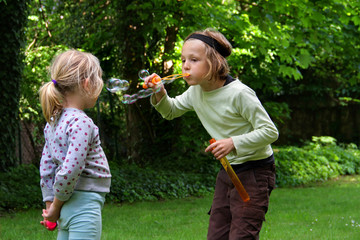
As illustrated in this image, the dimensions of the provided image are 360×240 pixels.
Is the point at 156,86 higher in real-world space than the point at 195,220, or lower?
higher

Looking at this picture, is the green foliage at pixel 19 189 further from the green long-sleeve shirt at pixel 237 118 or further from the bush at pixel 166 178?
the green long-sleeve shirt at pixel 237 118

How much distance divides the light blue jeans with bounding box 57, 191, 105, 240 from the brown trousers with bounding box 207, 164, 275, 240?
956mm

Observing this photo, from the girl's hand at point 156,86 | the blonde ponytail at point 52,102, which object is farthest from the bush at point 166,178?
the blonde ponytail at point 52,102

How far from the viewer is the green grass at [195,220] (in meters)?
5.07

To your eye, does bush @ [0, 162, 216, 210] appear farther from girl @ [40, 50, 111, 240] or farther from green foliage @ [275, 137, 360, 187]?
girl @ [40, 50, 111, 240]

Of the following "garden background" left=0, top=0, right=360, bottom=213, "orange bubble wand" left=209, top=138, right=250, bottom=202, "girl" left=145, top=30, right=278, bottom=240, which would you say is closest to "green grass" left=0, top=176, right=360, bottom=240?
"garden background" left=0, top=0, right=360, bottom=213

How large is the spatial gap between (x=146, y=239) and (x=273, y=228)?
150 cm

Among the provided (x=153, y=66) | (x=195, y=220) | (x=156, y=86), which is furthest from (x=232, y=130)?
(x=153, y=66)

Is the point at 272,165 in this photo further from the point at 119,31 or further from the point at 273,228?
the point at 119,31

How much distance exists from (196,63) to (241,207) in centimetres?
93

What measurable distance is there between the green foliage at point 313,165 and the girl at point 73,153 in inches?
334

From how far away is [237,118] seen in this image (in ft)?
9.80

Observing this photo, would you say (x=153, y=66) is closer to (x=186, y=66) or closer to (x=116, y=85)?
(x=116, y=85)

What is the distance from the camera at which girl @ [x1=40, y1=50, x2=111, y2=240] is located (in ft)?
7.47
